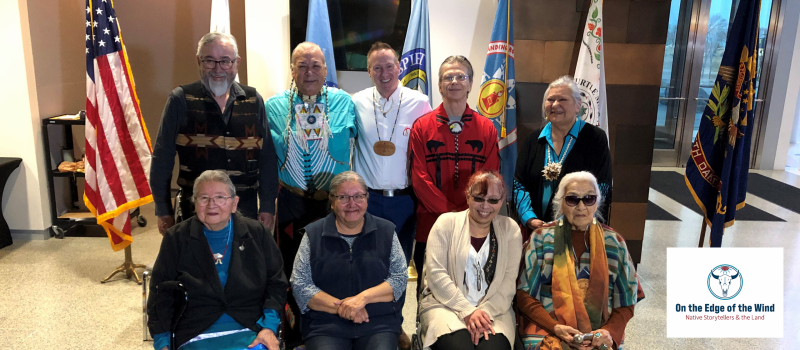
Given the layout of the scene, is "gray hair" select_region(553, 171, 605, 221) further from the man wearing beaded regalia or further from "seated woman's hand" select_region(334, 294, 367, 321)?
the man wearing beaded regalia

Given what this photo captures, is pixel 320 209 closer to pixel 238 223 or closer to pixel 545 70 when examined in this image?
pixel 238 223

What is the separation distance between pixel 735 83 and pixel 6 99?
5.23 m

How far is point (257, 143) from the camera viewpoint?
8.14ft

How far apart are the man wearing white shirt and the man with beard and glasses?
521 millimetres

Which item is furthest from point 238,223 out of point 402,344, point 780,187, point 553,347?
point 780,187

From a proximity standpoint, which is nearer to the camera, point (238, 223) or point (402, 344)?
point (238, 223)

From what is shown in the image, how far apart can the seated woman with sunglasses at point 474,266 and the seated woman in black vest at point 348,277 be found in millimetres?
157

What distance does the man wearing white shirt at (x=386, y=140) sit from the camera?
8.97 ft

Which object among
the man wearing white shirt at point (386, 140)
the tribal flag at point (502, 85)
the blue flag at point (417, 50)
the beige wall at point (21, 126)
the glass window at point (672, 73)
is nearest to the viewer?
the man wearing white shirt at point (386, 140)

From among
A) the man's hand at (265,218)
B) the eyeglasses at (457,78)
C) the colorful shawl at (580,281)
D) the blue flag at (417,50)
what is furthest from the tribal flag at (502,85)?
the man's hand at (265,218)

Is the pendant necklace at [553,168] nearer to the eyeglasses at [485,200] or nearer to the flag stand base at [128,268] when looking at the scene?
the eyeglasses at [485,200]

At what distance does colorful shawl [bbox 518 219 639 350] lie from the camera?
2.11 meters

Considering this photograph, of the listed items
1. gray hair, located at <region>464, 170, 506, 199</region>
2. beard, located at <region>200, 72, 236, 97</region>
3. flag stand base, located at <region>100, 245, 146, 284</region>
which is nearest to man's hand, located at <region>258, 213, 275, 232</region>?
beard, located at <region>200, 72, 236, 97</region>

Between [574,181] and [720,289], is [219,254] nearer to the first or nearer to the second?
[574,181]
